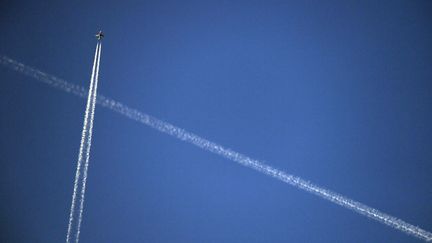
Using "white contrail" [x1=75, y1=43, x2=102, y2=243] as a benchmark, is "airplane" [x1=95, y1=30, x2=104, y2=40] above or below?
above

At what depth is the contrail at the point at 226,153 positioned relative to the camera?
13.5ft

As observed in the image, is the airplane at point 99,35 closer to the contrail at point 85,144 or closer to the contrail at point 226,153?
the contrail at point 85,144

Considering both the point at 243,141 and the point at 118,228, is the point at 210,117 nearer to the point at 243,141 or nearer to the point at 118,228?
the point at 243,141

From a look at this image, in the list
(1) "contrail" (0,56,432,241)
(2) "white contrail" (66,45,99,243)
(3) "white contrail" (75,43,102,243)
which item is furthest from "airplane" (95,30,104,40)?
(1) "contrail" (0,56,432,241)

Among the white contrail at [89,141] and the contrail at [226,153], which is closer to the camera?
the contrail at [226,153]

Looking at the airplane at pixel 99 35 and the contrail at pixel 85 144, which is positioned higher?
the airplane at pixel 99 35

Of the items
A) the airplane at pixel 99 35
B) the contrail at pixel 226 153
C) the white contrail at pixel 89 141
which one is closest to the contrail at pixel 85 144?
the white contrail at pixel 89 141

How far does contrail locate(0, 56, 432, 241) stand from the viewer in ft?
13.5

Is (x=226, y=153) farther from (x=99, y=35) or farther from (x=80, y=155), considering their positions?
(x=99, y=35)

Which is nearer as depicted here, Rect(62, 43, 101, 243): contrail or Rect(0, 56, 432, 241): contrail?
Rect(0, 56, 432, 241): contrail

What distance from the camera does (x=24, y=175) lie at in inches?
195

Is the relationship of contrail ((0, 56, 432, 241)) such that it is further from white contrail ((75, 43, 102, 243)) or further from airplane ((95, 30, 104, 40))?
airplane ((95, 30, 104, 40))

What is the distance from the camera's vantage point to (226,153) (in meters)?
4.50

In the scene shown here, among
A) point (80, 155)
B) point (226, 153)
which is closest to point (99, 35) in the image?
point (80, 155)
